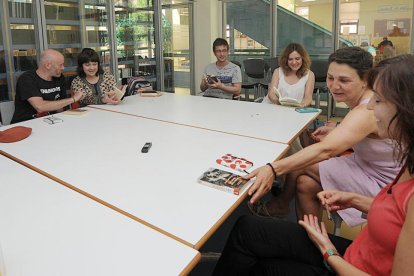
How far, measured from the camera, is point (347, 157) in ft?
6.66

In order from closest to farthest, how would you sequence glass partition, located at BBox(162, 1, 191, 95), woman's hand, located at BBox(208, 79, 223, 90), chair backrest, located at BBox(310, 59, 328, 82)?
woman's hand, located at BBox(208, 79, 223, 90)
chair backrest, located at BBox(310, 59, 328, 82)
glass partition, located at BBox(162, 1, 191, 95)

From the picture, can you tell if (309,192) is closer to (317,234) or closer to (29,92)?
(317,234)

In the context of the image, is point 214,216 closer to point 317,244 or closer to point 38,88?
point 317,244

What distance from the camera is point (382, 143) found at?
178cm

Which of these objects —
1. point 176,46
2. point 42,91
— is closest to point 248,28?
point 176,46

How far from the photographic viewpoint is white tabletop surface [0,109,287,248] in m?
1.25

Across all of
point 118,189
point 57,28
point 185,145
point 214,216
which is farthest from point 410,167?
point 57,28

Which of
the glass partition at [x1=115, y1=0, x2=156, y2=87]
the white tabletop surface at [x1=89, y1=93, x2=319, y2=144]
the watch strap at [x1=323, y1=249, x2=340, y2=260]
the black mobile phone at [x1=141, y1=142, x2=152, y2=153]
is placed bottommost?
the watch strap at [x1=323, y1=249, x2=340, y2=260]

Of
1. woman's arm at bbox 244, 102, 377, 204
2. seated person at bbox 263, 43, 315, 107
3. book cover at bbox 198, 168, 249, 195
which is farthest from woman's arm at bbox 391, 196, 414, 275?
seated person at bbox 263, 43, 315, 107

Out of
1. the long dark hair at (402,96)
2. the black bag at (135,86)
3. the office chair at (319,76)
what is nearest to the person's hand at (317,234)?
the long dark hair at (402,96)

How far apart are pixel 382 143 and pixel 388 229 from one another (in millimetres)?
965

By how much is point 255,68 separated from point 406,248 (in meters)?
5.45

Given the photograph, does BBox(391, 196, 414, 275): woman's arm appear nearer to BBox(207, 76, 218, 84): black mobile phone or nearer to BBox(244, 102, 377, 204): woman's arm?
BBox(244, 102, 377, 204): woman's arm

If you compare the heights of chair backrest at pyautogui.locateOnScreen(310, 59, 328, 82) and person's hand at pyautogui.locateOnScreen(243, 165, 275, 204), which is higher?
chair backrest at pyautogui.locateOnScreen(310, 59, 328, 82)
